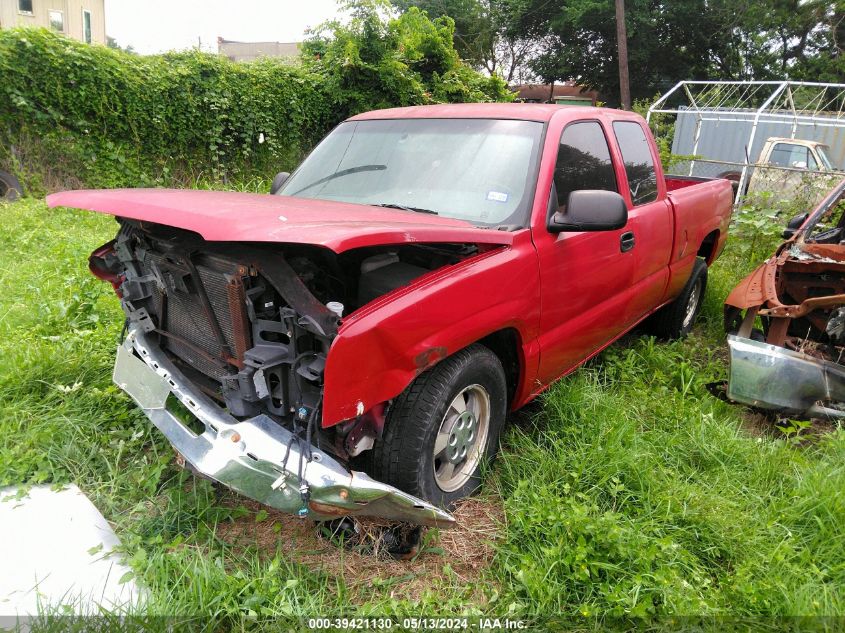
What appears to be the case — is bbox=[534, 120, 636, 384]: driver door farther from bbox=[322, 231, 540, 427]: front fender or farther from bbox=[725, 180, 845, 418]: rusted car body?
bbox=[725, 180, 845, 418]: rusted car body

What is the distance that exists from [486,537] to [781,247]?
3.54 meters

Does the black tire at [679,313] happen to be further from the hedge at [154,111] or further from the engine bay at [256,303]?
the hedge at [154,111]

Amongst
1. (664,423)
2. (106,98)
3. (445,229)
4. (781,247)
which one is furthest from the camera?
(106,98)

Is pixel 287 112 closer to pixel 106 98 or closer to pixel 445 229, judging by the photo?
pixel 106 98

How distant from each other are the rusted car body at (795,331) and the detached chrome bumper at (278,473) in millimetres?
2241

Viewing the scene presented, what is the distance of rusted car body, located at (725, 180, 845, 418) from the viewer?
344 centimetres

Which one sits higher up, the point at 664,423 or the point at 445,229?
the point at 445,229

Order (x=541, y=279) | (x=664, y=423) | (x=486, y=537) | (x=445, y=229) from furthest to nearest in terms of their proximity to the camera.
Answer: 1. (x=664, y=423)
2. (x=541, y=279)
3. (x=486, y=537)
4. (x=445, y=229)

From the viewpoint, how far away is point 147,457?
10.1 ft

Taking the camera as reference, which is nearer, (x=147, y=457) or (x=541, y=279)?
(x=541, y=279)

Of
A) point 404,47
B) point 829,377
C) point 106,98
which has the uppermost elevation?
point 404,47

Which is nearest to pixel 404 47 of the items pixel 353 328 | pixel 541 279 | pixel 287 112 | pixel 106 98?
pixel 287 112

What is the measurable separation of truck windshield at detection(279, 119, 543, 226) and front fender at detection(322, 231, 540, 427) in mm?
303

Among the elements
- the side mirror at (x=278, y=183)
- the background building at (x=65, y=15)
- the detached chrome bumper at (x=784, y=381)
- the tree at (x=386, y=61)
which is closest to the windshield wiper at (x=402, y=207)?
the side mirror at (x=278, y=183)
